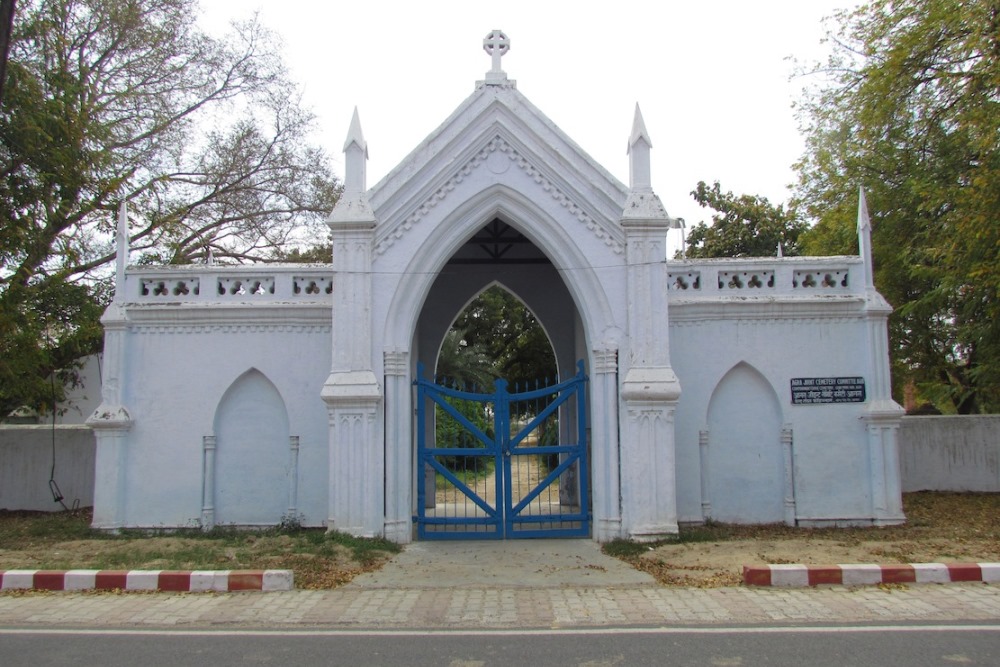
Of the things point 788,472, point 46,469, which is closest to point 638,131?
point 788,472

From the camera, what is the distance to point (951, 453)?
45.0 ft

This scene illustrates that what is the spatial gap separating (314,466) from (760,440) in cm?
628

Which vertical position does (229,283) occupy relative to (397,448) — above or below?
above

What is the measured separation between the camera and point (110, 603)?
23.6 feet

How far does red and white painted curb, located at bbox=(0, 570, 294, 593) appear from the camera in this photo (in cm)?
760

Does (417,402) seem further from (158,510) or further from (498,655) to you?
(498,655)

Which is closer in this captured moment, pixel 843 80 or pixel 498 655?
pixel 498 655

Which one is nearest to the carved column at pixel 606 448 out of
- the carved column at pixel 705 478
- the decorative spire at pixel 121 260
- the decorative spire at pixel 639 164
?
the carved column at pixel 705 478

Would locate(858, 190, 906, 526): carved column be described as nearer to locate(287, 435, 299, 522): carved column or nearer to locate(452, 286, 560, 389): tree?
locate(287, 435, 299, 522): carved column

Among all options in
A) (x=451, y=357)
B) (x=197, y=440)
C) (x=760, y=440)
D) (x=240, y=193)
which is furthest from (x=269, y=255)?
(x=760, y=440)

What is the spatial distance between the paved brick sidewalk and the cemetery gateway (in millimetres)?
2756

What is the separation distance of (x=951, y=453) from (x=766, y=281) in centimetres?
555

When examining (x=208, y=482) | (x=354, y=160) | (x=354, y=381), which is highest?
(x=354, y=160)

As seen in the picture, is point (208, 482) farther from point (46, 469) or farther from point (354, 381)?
point (46, 469)
